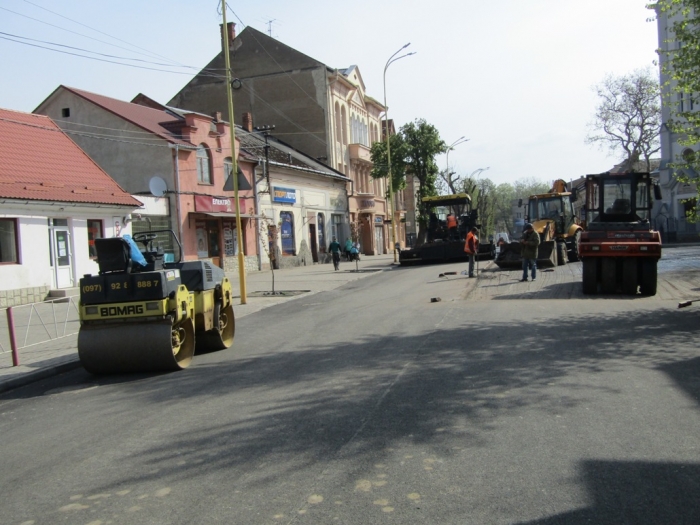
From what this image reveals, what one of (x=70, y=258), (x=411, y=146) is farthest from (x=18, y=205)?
(x=411, y=146)

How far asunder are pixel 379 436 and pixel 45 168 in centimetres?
2063

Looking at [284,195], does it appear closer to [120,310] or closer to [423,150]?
[423,150]

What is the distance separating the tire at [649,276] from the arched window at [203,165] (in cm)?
2070

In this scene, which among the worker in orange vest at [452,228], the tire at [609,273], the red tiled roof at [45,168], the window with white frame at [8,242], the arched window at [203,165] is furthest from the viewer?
the worker in orange vest at [452,228]

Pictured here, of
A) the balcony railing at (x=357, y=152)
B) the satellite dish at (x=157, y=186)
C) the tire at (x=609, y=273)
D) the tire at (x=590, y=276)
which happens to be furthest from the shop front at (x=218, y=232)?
the tire at (x=609, y=273)

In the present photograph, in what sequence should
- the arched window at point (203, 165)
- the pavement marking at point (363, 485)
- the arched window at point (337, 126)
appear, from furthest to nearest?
the arched window at point (337, 126), the arched window at point (203, 165), the pavement marking at point (363, 485)

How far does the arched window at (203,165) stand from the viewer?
3134cm

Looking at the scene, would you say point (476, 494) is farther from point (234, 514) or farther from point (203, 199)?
point (203, 199)

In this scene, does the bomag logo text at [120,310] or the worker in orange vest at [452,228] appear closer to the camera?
the bomag logo text at [120,310]

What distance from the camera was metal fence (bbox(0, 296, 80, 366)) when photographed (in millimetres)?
11469

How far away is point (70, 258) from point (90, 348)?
583 inches

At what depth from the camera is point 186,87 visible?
48.4 m

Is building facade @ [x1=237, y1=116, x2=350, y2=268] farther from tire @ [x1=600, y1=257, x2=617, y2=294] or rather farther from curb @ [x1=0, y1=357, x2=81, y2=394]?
curb @ [x1=0, y1=357, x2=81, y2=394]

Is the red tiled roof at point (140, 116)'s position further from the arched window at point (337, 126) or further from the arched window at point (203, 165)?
the arched window at point (337, 126)
